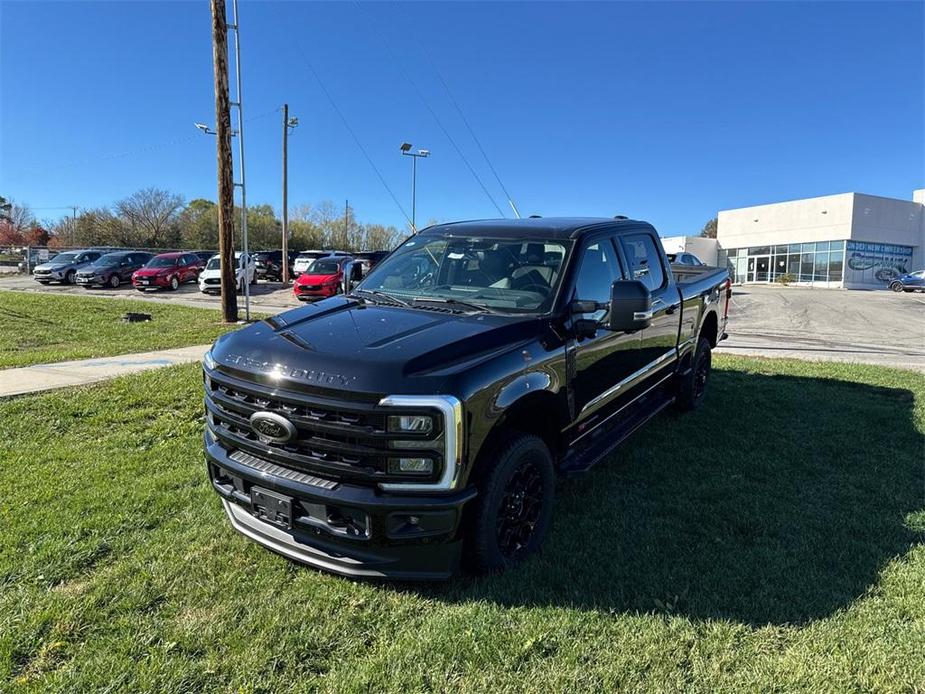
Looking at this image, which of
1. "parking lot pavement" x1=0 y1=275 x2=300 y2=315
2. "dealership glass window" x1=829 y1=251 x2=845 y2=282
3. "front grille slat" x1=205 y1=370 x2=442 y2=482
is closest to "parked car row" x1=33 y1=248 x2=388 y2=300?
"parking lot pavement" x1=0 y1=275 x2=300 y2=315

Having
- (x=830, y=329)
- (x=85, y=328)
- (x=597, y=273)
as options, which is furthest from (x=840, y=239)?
(x=597, y=273)

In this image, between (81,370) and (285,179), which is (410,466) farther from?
(285,179)

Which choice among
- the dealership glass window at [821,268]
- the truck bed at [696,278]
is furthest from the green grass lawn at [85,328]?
the dealership glass window at [821,268]

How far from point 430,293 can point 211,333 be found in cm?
944

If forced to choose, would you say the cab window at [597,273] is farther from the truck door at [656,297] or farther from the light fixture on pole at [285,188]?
the light fixture on pole at [285,188]

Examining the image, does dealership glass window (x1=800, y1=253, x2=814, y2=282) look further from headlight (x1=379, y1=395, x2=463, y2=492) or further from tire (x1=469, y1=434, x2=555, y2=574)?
headlight (x1=379, y1=395, x2=463, y2=492)

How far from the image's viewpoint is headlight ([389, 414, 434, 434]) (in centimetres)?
260

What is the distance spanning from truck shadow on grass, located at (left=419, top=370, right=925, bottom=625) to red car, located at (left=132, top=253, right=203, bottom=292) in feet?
84.2

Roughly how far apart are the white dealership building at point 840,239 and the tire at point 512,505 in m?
45.4

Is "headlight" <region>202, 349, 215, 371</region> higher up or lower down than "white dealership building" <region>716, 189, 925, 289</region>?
lower down

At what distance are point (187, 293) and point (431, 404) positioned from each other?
1040 inches

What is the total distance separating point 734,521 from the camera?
12.5 ft

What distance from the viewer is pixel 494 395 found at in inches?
113

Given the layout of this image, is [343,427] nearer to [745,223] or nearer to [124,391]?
[124,391]
